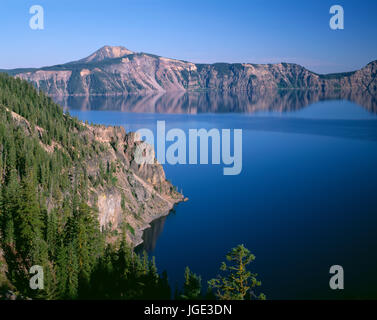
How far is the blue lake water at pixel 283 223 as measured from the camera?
74438mm

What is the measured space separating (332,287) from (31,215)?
5516 centimetres

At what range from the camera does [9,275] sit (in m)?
51.9

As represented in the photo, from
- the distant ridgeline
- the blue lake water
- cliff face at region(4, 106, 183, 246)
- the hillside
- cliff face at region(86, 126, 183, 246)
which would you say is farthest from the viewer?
cliff face at region(86, 126, 183, 246)

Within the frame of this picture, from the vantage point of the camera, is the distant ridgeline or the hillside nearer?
the distant ridgeline

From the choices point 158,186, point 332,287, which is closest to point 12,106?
point 158,186

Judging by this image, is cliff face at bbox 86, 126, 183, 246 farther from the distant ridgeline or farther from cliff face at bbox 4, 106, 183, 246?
the distant ridgeline

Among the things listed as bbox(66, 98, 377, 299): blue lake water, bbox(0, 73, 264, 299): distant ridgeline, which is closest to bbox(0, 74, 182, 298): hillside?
bbox(0, 73, 264, 299): distant ridgeline

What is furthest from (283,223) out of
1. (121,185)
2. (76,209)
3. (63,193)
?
(63,193)

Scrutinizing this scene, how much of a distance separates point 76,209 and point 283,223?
54194 millimetres

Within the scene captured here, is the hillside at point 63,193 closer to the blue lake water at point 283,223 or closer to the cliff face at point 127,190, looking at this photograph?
the cliff face at point 127,190

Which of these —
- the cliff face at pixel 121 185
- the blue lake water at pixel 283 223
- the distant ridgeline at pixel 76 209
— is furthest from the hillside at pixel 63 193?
the blue lake water at pixel 283 223

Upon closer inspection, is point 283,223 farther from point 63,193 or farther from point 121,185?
point 63,193

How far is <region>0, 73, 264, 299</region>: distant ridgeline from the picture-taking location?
52.4 meters

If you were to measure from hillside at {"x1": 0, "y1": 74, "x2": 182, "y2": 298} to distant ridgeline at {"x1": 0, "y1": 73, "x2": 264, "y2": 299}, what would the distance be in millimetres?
178
